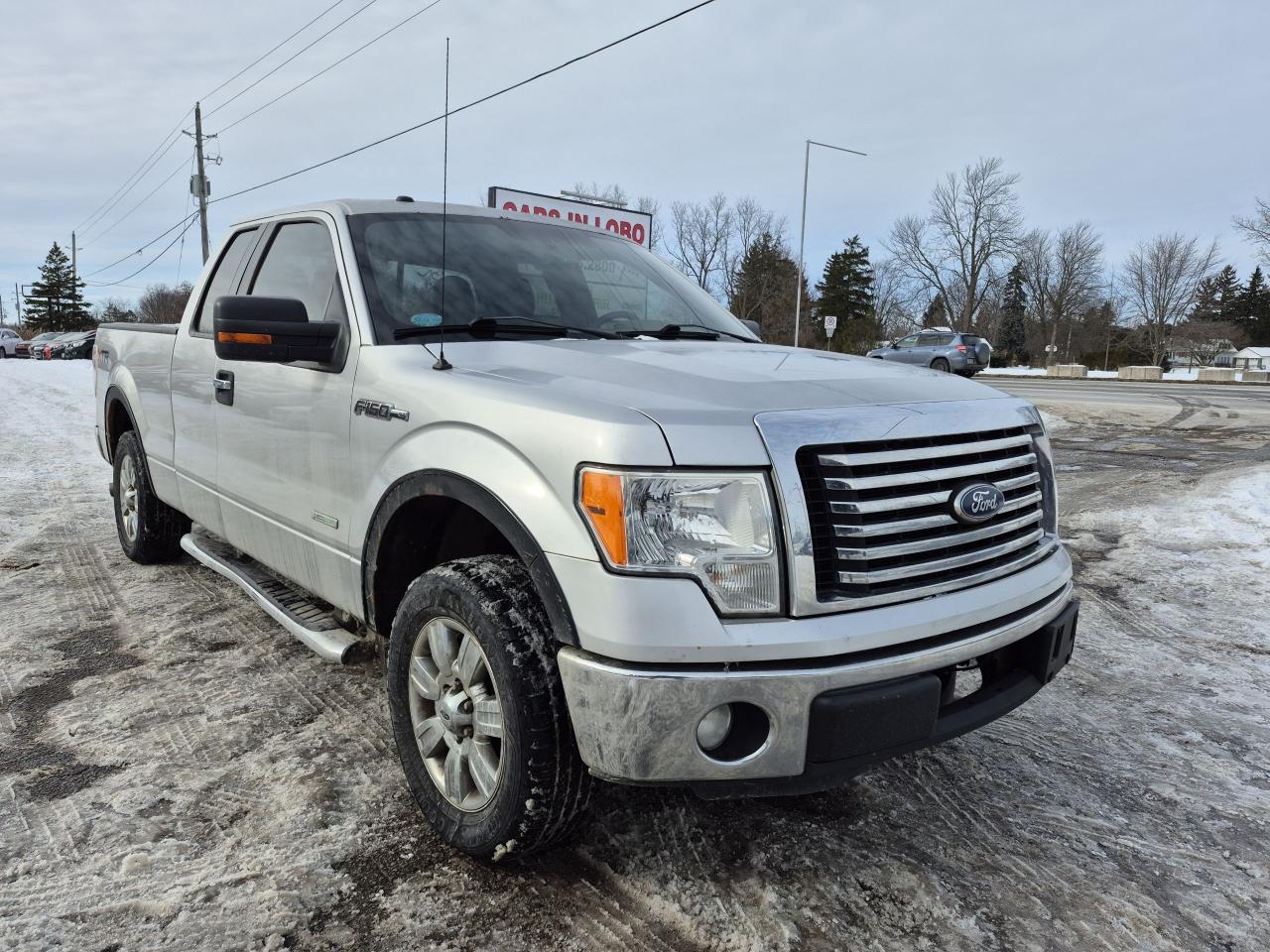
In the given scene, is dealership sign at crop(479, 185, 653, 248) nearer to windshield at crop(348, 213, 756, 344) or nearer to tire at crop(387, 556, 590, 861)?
windshield at crop(348, 213, 756, 344)

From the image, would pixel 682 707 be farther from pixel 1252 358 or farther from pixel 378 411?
pixel 1252 358

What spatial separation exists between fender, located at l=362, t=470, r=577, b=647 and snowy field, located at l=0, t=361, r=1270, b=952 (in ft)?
2.42

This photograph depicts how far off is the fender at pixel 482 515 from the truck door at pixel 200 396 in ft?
5.07

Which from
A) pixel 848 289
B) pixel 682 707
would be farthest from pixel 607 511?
pixel 848 289

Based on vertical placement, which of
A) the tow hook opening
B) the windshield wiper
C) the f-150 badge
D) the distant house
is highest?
the distant house

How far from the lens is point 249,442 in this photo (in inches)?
138

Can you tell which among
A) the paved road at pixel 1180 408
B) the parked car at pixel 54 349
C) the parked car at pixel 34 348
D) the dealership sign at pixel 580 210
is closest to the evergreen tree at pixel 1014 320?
the paved road at pixel 1180 408

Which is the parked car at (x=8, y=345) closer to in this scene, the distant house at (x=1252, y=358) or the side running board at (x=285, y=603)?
the side running board at (x=285, y=603)

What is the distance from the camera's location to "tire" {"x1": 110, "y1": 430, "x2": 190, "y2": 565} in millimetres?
4996

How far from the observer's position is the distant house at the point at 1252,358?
71.6m

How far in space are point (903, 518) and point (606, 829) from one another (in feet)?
4.14

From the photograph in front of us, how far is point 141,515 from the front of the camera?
504 centimetres

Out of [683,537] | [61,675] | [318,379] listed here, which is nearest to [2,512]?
[61,675]

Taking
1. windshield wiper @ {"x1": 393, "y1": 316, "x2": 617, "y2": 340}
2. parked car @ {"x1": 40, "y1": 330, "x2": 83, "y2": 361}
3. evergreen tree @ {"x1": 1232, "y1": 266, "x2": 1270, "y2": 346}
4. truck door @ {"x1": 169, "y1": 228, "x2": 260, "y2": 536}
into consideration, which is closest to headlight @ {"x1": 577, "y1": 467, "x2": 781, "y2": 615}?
windshield wiper @ {"x1": 393, "y1": 316, "x2": 617, "y2": 340}
